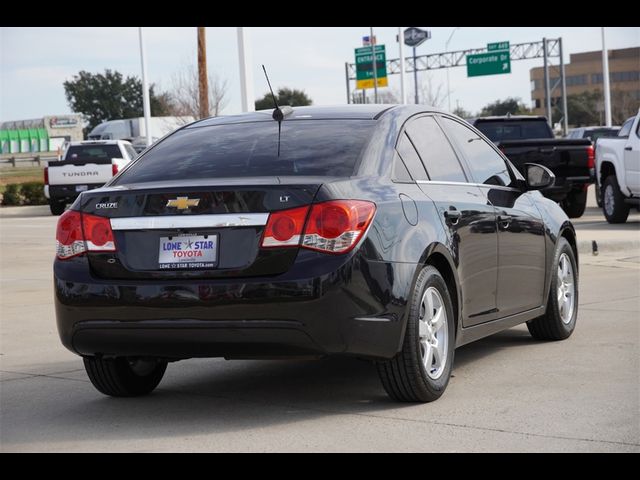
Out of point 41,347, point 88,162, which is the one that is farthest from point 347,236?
point 88,162

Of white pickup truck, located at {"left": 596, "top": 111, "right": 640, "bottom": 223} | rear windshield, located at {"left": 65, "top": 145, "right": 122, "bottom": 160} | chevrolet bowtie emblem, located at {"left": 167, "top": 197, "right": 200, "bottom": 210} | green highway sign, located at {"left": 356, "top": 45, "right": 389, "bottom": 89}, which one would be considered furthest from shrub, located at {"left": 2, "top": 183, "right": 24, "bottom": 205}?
green highway sign, located at {"left": 356, "top": 45, "right": 389, "bottom": 89}

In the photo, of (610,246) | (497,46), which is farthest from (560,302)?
(497,46)

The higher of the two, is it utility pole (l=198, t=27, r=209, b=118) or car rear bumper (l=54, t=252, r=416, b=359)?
utility pole (l=198, t=27, r=209, b=118)

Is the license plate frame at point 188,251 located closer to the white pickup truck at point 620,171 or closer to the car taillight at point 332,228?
the car taillight at point 332,228

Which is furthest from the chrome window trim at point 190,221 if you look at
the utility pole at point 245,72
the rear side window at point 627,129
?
the utility pole at point 245,72

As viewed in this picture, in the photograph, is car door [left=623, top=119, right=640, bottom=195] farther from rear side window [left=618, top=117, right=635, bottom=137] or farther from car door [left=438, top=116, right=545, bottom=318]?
car door [left=438, top=116, right=545, bottom=318]

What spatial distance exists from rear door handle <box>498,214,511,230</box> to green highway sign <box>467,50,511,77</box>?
6765 centimetres

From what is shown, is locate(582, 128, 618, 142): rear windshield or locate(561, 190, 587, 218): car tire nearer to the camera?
locate(561, 190, 587, 218): car tire

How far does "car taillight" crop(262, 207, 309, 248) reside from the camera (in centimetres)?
566

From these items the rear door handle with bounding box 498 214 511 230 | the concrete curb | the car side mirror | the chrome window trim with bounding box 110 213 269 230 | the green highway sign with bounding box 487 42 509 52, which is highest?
the green highway sign with bounding box 487 42 509 52

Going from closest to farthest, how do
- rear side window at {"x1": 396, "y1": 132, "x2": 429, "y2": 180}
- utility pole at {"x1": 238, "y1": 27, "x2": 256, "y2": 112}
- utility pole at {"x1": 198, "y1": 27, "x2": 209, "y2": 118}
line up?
1. rear side window at {"x1": 396, "y1": 132, "x2": 429, "y2": 180}
2. utility pole at {"x1": 238, "y1": 27, "x2": 256, "y2": 112}
3. utility pole at {"x1": 198, "y1": 27, "x2": 209, "y2": 118}

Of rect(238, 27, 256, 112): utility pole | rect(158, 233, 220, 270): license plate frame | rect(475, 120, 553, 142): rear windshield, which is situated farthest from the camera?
rect(475, 120, 553, 142): rear windshield
